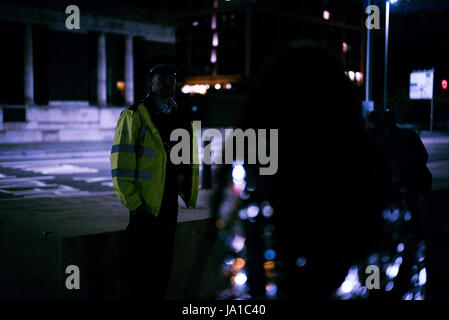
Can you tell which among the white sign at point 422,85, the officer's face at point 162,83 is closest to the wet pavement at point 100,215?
the officer's face at point 162,83

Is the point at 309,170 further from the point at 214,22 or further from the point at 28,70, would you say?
the point at 214,22

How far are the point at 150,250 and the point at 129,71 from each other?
1331 inches

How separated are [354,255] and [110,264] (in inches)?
114

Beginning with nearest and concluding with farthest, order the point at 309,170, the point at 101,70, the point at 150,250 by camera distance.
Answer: the point at 309,170 < the point at 150,250 < the point at 101,70

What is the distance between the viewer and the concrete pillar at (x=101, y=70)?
3438 centimetres

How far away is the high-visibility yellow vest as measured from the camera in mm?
3768

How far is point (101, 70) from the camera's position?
34719mm

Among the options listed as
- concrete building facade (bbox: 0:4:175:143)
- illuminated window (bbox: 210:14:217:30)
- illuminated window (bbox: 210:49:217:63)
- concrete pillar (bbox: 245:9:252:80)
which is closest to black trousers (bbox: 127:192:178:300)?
concrete building facade (bbox: 0:4:175:143)

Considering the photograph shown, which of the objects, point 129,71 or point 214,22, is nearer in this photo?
point 129,71

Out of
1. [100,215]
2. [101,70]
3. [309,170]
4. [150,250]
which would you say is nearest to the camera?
[309,170]

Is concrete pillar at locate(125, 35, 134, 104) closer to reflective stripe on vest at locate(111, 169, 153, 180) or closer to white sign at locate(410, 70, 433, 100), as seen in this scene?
white sign at locate(410, 70, 433, 100)

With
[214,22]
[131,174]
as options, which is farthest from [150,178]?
[214,22]

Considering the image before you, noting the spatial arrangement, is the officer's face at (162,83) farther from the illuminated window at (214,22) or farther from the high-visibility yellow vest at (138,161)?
the illuminated window at (214,22)

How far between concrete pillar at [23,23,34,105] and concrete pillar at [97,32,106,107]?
4191mm
